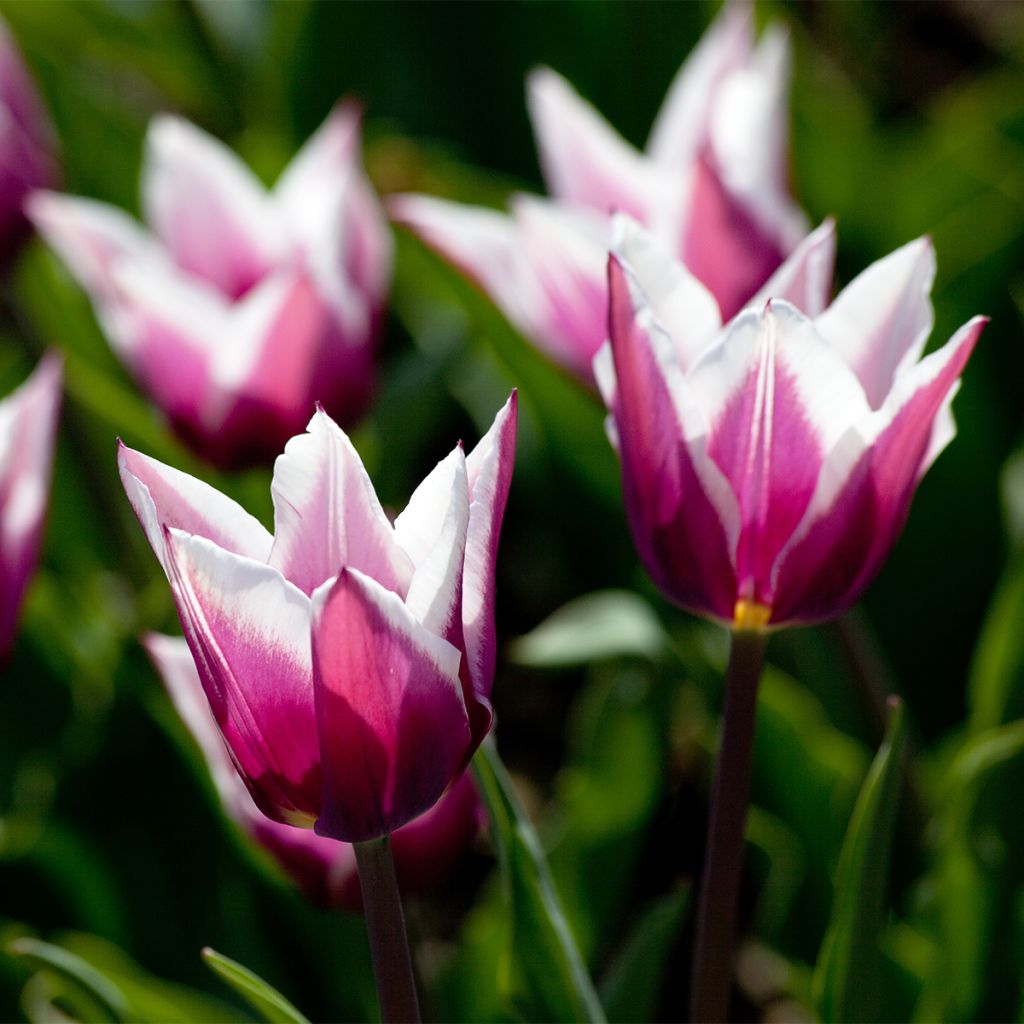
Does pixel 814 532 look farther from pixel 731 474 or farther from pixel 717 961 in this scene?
pixel 717 961

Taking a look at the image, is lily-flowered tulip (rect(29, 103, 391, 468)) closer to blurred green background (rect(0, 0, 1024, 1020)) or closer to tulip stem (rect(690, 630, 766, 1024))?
blurred green background (rect(0, 0, 1024, 1020))

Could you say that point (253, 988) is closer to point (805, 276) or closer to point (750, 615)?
point (750, 615)

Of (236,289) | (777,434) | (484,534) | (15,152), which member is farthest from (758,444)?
(15,152)

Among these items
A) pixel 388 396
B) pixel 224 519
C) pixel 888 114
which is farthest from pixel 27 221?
pixel 888 114

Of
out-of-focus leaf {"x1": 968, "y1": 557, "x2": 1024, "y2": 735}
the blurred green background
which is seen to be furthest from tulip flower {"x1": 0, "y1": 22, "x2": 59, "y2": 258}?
out-of-focus leaf {"x1": 968, "y1": 557, "x2": 1024, "y2": 735}

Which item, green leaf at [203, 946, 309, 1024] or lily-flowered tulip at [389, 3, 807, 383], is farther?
lily-flowered tulip at [389, 3, 807, 383]

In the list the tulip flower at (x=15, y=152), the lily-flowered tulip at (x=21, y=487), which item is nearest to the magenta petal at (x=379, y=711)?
the lily-flowered tulip at (x=21, y=487)
